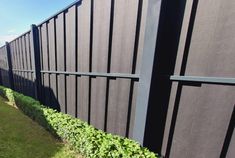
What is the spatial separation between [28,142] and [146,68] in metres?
3.58

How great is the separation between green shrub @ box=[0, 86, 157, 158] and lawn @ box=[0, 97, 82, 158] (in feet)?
0.56

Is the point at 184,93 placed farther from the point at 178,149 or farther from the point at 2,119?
the point at 2,119

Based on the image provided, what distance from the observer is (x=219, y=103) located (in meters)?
1.57

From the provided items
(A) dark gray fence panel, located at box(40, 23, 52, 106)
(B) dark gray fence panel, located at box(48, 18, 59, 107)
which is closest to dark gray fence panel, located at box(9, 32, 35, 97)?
(A) dark gray fence panel, located at box(40, 23, 52, 106)

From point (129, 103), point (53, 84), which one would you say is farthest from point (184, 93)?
point (53, 84)

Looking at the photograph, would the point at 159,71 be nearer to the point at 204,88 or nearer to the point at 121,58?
the point at 204,88

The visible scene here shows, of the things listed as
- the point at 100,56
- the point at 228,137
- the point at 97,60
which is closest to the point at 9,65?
the point at 97,60

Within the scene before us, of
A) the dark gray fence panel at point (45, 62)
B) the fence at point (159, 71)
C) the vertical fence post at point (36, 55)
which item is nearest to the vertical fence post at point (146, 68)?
the fence at point (159, 71)

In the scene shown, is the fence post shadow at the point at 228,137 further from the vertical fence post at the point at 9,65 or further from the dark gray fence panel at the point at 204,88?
the vertical fence post at the point at 9,65

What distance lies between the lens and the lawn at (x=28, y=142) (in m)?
3.27

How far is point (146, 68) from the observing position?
6.75 ft

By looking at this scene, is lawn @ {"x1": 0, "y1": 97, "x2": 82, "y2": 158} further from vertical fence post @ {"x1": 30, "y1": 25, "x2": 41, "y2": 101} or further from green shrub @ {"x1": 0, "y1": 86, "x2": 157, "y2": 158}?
vertical fence post @ {"x1": 30, "y1": 25, "x2": 41, "y2": 101}

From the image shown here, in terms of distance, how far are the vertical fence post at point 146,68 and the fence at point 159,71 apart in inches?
0.5

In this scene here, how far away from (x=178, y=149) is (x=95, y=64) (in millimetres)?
2112
